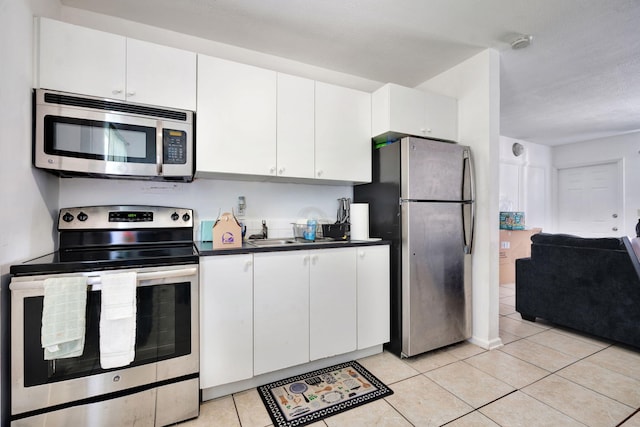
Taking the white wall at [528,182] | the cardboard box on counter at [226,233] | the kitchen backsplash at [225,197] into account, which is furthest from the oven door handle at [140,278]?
the white wall at [528,182]

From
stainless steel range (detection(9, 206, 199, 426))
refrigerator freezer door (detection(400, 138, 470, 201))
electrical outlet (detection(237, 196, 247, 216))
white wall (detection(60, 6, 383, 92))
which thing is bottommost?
stainless steel range (detection(9, 206, 199, 426))

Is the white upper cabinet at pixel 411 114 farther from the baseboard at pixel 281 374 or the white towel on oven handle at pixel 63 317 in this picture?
the white towel on oven handle at pixel 63 317

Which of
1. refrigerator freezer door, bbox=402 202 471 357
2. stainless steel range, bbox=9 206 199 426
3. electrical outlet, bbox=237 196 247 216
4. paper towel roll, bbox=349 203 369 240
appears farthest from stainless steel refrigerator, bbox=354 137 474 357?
stainless steel range, bbox=9 206 199 426

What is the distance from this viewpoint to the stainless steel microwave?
1.53m

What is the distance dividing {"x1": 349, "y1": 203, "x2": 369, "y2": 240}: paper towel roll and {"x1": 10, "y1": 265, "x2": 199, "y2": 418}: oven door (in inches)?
52.3

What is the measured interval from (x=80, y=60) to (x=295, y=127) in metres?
1.32

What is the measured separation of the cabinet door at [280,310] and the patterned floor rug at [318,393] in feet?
0.44

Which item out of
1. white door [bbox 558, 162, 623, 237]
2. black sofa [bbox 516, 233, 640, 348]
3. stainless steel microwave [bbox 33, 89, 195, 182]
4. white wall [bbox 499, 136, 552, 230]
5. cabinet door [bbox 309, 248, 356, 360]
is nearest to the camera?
stainless steel microwave [bbox 33, 89, 195, 182]

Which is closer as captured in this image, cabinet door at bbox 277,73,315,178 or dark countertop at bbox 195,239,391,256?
dark countertop at bbox 195,239,391,256

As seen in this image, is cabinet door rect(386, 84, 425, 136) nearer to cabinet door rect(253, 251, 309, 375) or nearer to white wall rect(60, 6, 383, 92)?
white wall rect(60, 6, 383, 92)

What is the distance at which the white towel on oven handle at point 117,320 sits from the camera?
1325 millimetres

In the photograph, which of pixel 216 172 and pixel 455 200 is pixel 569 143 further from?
pixel 216 172

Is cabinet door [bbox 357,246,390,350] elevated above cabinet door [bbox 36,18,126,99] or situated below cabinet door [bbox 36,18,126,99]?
below

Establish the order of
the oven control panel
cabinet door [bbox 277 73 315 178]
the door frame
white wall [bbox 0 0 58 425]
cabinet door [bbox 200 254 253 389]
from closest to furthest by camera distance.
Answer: white wall [bbox 0 0 58 425] → cabinet door [bbox 200 254 253 389] → the oven control panel → cabinet door [bbox 277 73 315 178] → the door frame
